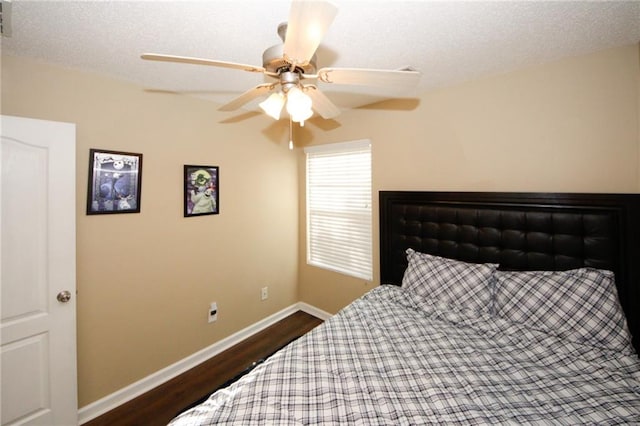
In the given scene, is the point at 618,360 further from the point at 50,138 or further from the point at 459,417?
the point at 50,138

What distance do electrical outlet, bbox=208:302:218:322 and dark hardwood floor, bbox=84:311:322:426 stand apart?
366mm

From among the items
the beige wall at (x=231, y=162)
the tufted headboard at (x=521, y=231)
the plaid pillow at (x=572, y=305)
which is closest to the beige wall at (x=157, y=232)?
the beige wall at (x=231, y=162)

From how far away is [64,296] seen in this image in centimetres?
169

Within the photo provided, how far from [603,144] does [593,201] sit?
0.37m

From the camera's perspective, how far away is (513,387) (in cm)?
119

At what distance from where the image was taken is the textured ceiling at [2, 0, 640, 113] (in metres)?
1.24

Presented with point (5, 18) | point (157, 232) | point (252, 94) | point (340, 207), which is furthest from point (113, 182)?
point (340, 207)

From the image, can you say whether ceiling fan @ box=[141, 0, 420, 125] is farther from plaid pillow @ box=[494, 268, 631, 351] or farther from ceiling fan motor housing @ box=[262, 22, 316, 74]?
plaid pillow @ box=[494, 268, 631, 351]

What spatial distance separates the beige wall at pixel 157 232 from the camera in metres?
1.84

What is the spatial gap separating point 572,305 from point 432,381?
992mm

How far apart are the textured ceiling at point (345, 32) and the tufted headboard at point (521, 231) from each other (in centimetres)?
94

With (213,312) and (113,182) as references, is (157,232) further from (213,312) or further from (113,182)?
(213,312)

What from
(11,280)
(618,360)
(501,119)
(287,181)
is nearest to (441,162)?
(501,119)

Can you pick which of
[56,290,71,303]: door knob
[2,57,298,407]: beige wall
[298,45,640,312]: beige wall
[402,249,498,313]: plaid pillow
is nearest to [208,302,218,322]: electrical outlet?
[2,57,298,407]: beige wall
